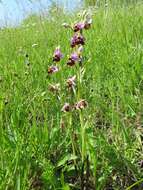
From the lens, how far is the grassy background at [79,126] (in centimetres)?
124

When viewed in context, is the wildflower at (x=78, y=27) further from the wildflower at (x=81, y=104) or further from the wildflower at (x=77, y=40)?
the wildflower at (x=81, y=104)

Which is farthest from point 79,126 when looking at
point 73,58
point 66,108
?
point 73,58

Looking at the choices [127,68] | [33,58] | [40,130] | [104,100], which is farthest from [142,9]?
[40,130]

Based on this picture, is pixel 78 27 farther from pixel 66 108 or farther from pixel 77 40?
pixel 66 108

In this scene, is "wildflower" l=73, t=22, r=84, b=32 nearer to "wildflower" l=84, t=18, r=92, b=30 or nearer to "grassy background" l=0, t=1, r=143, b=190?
"wildflower" l=84, t=18, r=92, b=30

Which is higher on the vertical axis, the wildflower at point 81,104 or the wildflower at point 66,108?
the wildflower at point 81,104

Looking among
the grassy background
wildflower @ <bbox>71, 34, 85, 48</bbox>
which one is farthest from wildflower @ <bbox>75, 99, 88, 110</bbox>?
wildflower @ <bbox>71, 34, 85, 48</bbox>

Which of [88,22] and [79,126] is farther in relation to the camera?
[79,126]

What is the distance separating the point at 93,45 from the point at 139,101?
1225 mm

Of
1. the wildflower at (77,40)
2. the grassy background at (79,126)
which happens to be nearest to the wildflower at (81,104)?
the grassy background at (79,126)

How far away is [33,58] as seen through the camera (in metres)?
2.85

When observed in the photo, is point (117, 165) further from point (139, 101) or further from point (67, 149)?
point (139, 101)

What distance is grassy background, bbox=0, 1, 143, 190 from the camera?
4.06 feet

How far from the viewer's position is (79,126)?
4.65ft
